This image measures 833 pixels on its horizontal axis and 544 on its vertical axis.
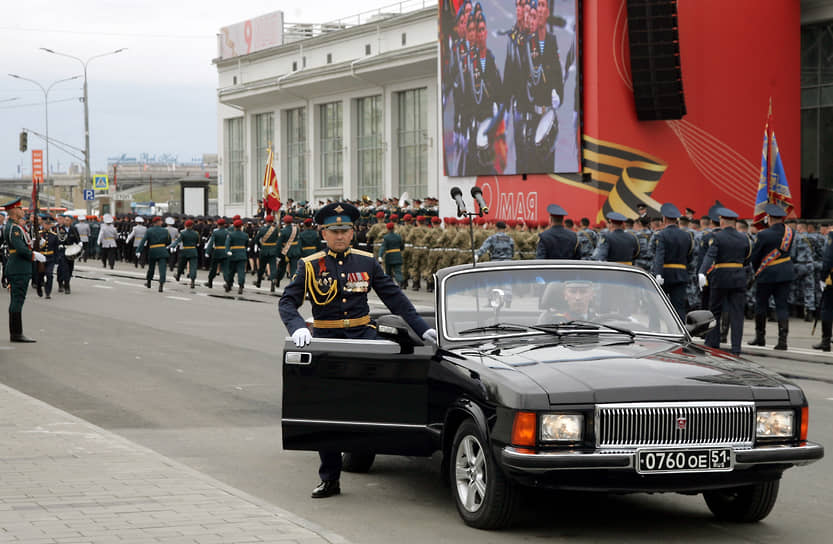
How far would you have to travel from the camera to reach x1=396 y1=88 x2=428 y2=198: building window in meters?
55.2

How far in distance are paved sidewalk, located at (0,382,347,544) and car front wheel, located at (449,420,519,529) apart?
858 mm

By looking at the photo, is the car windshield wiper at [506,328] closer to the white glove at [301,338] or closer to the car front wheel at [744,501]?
the white glove at [301,338]

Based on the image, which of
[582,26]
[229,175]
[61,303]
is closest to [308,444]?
[61,303]

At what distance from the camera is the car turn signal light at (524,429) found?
620cm

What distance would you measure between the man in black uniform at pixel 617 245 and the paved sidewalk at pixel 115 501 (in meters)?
10.8

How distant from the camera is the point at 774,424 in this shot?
21.1 feet

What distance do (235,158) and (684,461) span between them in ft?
232

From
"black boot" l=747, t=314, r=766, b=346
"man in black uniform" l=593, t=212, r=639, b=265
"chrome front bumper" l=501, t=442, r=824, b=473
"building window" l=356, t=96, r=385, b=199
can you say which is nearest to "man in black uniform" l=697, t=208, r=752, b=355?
"black boot" l=747, t=314, r=766, b=346

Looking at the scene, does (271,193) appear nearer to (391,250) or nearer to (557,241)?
(391,250)

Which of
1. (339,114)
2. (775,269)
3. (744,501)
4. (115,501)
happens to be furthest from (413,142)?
(744,501)

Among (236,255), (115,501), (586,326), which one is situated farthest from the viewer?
(236,255)

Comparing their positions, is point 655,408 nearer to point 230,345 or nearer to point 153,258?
point 230,345

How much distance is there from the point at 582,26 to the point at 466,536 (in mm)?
26134

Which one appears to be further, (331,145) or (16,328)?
(331,145)
